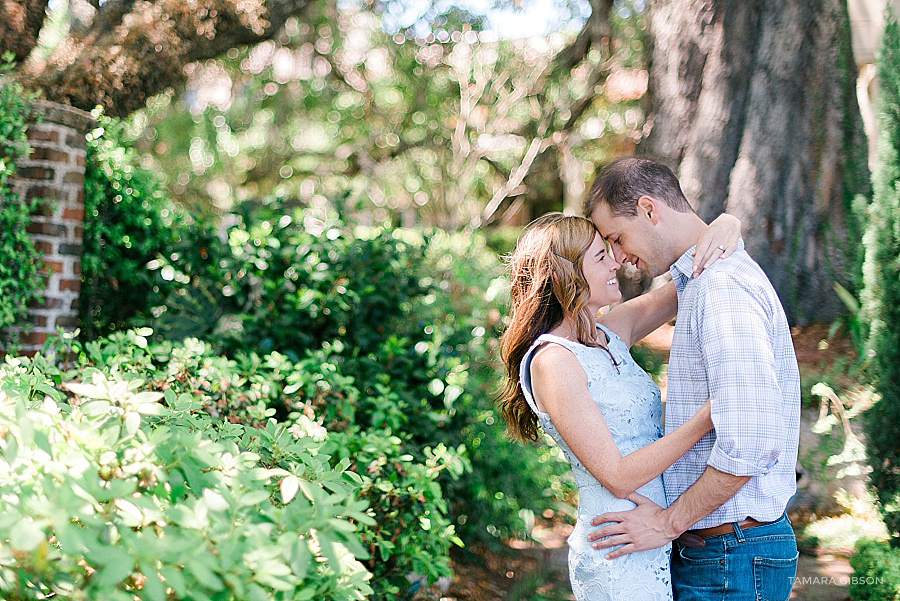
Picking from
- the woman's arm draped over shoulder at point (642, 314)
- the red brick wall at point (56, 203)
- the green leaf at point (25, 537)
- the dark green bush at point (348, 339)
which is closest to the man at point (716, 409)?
the woman's arm draped over shoulder at point (642, 314)

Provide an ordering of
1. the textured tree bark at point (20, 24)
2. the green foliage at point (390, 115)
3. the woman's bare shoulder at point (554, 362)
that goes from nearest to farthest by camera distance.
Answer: the woman's bare shoulder at point (554, 362), the textured tree bark at point (20, 24), the green foliage at point (390, 115)

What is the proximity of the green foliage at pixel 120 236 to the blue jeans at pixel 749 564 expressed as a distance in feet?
10.0

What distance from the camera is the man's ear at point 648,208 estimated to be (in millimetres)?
2334

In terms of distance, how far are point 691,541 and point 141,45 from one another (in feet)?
15.1

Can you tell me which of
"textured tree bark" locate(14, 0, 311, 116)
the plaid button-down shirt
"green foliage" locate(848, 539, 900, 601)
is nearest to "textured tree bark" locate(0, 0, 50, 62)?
"textured tree bark" locate(14, 0, 311, 116)

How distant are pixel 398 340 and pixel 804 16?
14.0ft

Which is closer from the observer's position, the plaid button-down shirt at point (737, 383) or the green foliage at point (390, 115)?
the plaid button-down shirt at point (737, 383)

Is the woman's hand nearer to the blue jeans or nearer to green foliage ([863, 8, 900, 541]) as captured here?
the blue jeans

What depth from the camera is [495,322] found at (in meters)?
5.27

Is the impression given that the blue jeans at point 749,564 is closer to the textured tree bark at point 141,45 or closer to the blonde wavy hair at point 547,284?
the blonde wavy hair at point 547,284

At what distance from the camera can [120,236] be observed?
406 cm

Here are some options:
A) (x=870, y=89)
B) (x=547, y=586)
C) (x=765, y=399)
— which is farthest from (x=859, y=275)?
(x=870, y=89)

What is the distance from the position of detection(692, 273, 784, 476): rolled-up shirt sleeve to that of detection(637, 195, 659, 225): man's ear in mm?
396

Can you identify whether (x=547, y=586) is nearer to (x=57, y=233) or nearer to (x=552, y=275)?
(x=552, y=275)
